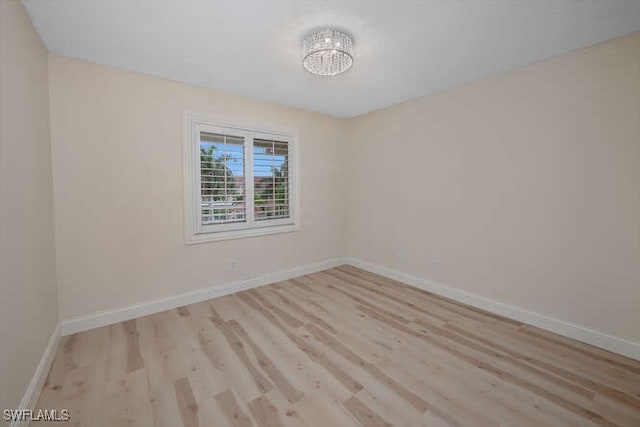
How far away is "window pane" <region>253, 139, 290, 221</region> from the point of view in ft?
11.5

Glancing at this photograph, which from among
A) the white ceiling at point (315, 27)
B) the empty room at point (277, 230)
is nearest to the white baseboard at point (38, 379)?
the empty room at point (277, 230)

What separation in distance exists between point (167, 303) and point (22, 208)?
63.6 inches

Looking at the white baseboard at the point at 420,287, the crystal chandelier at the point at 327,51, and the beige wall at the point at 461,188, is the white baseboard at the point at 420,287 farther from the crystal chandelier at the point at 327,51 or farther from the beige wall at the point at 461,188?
the crystal chandelier at the point at 327,51

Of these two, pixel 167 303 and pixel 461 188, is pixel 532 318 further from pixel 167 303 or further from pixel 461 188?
pixel 167 303

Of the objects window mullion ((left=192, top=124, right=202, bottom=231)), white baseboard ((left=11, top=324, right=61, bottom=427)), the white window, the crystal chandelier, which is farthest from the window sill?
the crystal chandelier

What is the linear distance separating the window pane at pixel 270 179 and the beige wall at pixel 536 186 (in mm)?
1629

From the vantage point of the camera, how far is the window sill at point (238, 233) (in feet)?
9.83

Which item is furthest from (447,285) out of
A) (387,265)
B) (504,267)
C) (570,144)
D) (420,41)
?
(420,41)

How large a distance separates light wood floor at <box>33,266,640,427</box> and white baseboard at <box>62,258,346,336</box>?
8cm

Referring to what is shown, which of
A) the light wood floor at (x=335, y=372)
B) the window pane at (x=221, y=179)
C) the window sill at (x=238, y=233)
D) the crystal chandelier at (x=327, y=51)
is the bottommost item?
the light wood floor at (x=335, y=372)

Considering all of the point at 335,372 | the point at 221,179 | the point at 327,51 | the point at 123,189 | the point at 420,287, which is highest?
the point at 327,51

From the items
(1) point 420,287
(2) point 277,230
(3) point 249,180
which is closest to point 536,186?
Answer: (1) point 420,287

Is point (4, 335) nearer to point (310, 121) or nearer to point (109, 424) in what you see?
point (109, 424)

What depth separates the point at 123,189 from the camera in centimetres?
254
